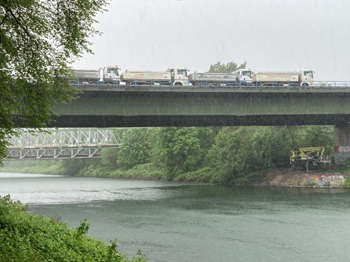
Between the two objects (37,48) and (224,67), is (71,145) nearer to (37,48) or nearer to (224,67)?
(224,67)

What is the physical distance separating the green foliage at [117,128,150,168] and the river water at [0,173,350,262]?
55389 mm

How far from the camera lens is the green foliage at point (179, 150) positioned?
75.6 m

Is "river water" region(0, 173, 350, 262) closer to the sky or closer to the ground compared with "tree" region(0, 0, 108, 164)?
closer to the ground

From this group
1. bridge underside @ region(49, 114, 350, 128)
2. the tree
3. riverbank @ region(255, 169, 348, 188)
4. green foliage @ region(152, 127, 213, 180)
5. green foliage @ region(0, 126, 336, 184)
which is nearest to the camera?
the tree

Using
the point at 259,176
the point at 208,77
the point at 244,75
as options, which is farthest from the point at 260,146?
the point at 208,77

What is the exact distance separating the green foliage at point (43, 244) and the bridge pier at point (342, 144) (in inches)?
1875

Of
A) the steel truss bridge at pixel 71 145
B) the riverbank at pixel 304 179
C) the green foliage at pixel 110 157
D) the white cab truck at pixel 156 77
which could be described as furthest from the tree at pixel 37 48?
the green foliage at pixel 110 157

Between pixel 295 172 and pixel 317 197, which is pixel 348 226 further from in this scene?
pixel 295 172

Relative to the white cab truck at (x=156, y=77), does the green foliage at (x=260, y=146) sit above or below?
below

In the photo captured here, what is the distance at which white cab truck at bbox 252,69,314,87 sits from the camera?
49.0 m

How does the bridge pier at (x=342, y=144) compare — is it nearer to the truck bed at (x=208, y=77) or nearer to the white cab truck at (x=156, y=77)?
the truck bed at (x=208, y=77)

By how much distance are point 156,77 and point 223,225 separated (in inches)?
902

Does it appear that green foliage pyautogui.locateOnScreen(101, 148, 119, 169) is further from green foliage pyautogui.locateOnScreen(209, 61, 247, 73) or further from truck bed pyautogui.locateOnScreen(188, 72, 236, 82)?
truck bed pyautogui.locateOnScreen(188, 72, 236, 82)

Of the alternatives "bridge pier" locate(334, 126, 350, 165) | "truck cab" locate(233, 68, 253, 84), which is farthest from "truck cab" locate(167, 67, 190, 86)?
"bridge pier" locate(334, 126, 350, 165)
